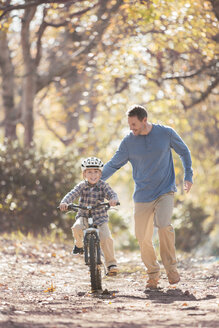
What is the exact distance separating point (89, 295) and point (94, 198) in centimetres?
112

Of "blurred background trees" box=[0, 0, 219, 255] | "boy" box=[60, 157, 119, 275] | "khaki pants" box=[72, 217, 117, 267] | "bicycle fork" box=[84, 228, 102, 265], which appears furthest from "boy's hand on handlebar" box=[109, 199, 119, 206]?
"blurred background trees" box=[0, 0, 219, 255]

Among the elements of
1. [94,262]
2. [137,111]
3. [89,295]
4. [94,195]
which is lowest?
[89,295]

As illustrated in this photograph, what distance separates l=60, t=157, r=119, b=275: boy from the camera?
7.18 meters

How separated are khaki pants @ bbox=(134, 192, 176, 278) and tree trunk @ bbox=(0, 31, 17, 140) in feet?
34.4

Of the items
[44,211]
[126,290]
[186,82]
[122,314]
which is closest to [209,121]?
[186,82]

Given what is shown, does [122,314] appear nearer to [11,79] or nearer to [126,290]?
[126,290]

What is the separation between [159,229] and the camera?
7.35 meters

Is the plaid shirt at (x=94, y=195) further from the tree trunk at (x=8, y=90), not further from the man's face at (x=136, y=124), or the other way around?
the tree trunk at (x=8, y=90)

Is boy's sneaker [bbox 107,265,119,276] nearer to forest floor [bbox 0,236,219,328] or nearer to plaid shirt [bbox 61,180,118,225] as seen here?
forest floor [bbox 0,236,219,328]

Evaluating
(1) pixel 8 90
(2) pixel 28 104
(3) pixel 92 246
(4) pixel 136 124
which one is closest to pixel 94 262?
(3) pixel 92 246

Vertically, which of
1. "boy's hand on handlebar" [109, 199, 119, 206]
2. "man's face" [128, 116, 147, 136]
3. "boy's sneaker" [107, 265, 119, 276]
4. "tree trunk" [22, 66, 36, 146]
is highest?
"tree trunk" [22, 66, 36, 146]

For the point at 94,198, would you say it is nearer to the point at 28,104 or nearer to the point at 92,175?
the point at 92,175

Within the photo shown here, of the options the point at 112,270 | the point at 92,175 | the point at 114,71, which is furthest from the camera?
the point at 114,71

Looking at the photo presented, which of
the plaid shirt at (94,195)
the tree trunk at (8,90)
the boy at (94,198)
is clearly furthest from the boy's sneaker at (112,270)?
the tree trunk at (8,90)
